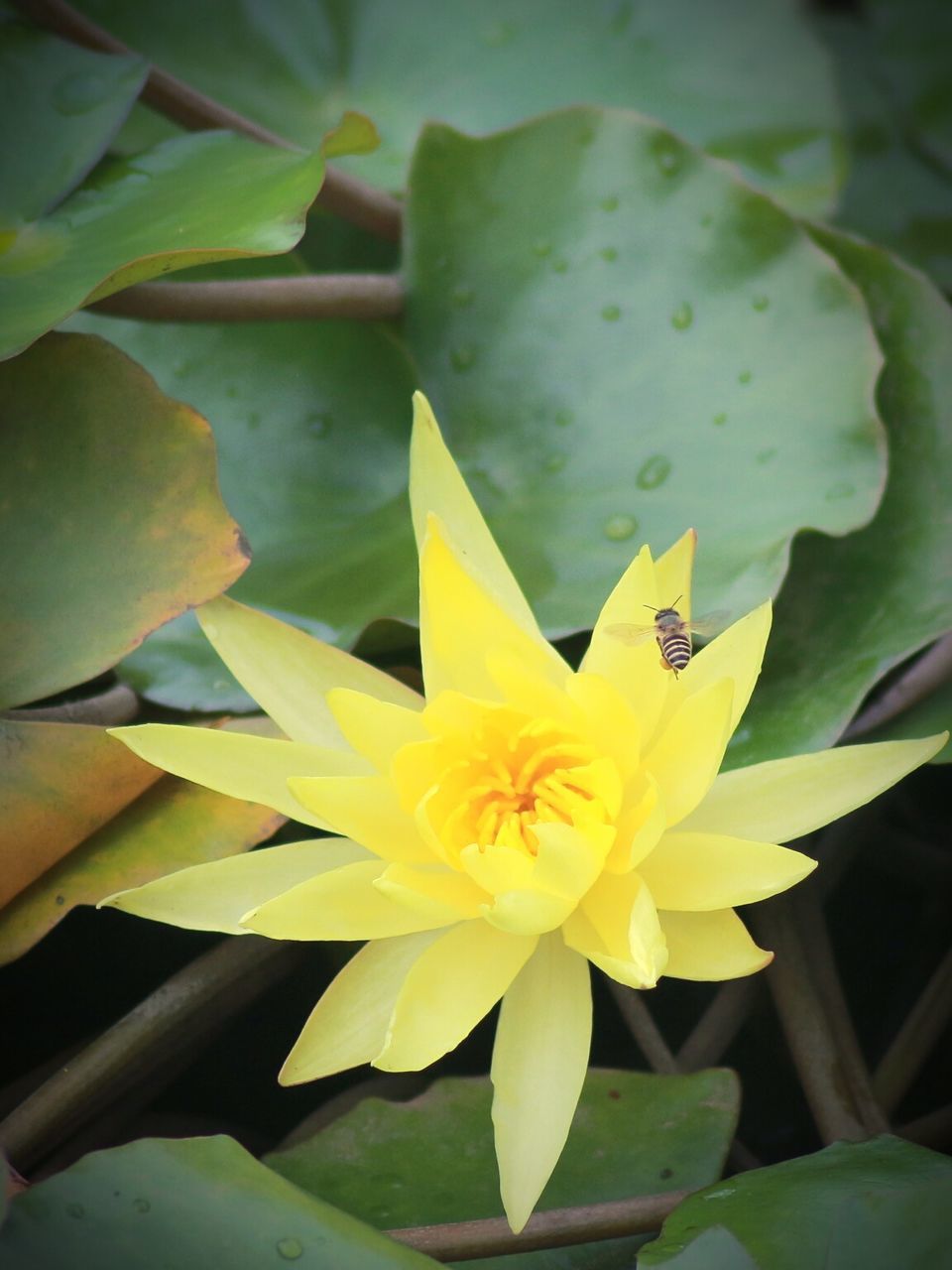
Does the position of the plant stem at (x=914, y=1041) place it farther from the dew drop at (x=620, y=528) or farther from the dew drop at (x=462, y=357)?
the dew drop at (x=462, y=357)

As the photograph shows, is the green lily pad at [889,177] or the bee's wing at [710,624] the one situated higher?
the green lily pad at [889,177]

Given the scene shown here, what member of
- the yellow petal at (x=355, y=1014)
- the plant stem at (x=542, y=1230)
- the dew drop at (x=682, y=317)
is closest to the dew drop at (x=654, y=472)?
the dew drop at (x=682, y=317)

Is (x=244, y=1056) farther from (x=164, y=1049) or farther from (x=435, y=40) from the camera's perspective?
(x=435, y=40)

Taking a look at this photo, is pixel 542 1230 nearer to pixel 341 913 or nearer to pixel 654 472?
pixel 341 913

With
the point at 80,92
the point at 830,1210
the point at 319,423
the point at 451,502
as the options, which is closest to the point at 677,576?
the point at 451,502

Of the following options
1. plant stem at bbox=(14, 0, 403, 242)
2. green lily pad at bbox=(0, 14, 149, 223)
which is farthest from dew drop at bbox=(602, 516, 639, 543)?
green lily pad at bbox=(0, 14, 149, 223)

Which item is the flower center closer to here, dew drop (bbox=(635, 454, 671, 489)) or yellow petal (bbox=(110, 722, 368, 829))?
yellow petal (bbox=(110, 722, 368, 829))

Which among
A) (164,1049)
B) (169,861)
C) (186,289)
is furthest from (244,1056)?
(186,289)
